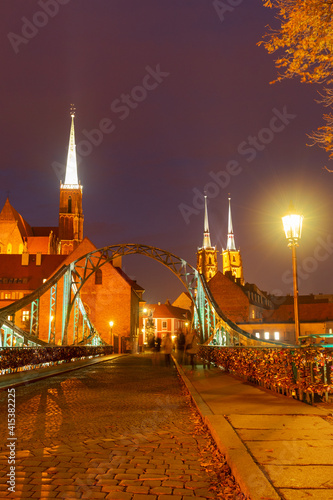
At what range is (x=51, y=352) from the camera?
25.2 meters

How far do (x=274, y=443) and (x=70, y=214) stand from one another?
112 meters

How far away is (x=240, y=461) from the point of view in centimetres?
482

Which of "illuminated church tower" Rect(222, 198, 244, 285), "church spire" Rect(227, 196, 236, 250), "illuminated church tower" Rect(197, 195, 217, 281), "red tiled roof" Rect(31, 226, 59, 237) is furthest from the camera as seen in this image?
"church spire" Rect(227, 196, 236, 250)

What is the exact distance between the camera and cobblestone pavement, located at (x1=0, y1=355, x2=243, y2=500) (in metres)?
4.57

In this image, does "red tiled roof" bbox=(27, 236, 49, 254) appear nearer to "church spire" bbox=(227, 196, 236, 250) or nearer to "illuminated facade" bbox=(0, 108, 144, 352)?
"illuminated facade" bbox=(0, 108, 144, 352)

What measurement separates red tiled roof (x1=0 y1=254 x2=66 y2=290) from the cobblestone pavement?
61.3 metres

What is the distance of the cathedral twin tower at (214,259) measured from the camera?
15334cm

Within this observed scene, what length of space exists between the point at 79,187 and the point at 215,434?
378 feet

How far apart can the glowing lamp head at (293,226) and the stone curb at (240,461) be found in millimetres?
6380

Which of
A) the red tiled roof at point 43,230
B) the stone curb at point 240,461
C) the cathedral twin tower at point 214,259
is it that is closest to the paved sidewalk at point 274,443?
the stone curb at point 240,461

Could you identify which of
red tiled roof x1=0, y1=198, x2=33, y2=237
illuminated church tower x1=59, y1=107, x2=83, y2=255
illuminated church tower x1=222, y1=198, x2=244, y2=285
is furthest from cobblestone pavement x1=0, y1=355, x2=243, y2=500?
illuminated church tower x1=222, y1=198, x2=244, y2=285

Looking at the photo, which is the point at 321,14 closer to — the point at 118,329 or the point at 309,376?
the point at 309,376

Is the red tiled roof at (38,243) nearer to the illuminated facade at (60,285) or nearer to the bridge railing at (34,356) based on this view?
the illuminated facade at (60,285)

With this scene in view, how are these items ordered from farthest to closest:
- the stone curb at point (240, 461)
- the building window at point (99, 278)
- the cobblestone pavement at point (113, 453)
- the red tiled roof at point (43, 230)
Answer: the red tiled roof at point (43, 230) < the building window at point (99, 278) < the cobblestone pavement at point (113, 453) < the stone curb at point (240, 461)
